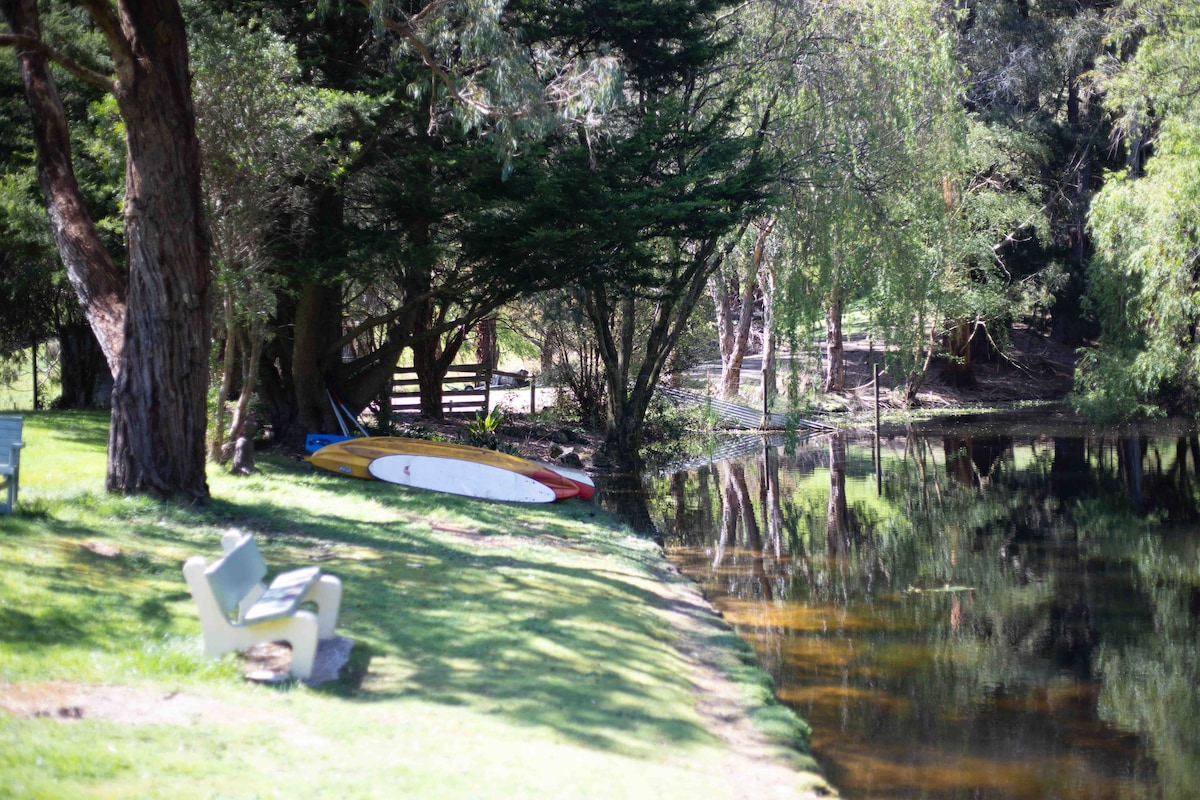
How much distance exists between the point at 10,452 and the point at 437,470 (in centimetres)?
689

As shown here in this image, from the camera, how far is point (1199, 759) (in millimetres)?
7129

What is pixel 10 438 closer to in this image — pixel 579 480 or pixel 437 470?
pixel 437 470

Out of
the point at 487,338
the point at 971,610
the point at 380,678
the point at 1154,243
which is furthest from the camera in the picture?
the point at 487,338

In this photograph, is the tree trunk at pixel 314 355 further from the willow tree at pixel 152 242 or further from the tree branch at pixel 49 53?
the tree branch at pixel 49 53

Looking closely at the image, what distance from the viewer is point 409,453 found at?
1481cm

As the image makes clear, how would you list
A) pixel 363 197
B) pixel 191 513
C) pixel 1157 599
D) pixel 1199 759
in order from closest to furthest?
pixel 1199 759, pixel 191 513, pixel 1157 599, pixel 363 197

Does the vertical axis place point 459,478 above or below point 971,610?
above

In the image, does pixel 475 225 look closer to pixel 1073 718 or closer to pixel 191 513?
pixel 191 513

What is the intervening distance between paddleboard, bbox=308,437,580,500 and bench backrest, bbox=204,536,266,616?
25.7 feet

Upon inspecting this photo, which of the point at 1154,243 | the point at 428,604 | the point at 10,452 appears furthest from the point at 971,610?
the point at 1154,243

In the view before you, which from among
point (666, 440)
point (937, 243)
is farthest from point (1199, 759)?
point (937, 243)

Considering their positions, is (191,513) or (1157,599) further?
(1157,599)

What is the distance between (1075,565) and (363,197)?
11.3 meters

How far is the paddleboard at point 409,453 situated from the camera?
14.7 m
